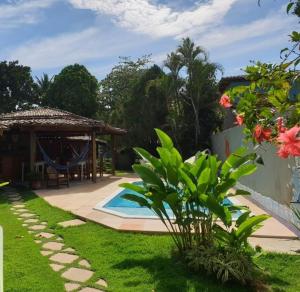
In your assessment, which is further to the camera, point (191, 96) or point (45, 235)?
point (191, 96)

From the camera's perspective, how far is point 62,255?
5.41 m

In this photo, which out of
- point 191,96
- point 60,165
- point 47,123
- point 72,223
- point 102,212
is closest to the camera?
point 72,223

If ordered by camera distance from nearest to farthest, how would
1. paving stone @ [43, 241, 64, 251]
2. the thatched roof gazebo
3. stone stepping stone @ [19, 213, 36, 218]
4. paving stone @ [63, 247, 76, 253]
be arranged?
paving stone @ [63, 247, 76, 253] < paving stone @ [43, 241, 64, 251] < stone stepping stone @ [19, 213, 36, 218] < the thatched roof gazebo

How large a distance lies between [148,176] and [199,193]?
2.17ft

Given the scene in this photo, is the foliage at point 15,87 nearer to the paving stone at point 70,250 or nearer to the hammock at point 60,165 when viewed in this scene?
the hammock at point 60,165

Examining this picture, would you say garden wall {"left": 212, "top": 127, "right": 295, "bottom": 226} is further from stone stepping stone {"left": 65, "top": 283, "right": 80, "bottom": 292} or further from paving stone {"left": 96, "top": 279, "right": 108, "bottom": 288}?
stone stepping stone {"left": 65, "top": 283, "right": 80, "bottom": 292}

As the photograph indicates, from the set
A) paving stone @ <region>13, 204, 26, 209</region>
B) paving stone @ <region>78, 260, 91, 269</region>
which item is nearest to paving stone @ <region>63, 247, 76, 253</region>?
paving stone @ <region>78, 260, 91, 269</region>

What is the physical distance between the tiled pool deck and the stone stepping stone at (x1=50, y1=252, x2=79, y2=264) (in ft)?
4.50

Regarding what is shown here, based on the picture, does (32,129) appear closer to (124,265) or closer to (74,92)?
(124,265)

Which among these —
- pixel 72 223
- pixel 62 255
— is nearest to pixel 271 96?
pixel 62 255

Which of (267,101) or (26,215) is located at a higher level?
(267,101)

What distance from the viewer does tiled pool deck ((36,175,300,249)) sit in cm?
640

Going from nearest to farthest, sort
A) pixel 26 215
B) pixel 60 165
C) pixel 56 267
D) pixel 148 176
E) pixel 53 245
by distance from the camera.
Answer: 1. pixel 148 176
2. pixel 56 267
3. pixel 53 245
4. pixel 26 215
5. pixel 60 165

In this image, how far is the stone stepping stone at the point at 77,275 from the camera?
4.47m
